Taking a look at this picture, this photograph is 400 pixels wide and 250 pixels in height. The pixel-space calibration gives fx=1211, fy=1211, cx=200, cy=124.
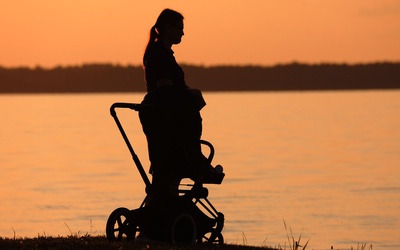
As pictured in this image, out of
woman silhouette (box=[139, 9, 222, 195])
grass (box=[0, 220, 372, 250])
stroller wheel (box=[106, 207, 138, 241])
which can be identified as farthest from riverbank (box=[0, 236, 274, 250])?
woman silhouette (box=[139, 9, 222, 195])

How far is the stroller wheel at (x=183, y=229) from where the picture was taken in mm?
10547

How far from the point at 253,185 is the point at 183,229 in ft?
56.3

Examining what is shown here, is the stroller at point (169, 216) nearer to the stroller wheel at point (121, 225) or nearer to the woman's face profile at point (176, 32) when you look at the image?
the stroller wheel at point (121, 225)

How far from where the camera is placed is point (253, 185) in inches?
1093

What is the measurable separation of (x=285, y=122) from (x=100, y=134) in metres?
13.9

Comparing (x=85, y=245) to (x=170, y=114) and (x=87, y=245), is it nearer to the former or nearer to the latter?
(x=87, y=245)

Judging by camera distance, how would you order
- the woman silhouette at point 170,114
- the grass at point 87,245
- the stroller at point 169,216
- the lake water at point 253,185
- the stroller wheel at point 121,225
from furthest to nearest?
the lake water at point 253,185
the stroller wheel at point 121,225
the stroller at point 169,216
the woman silhouette at point 170,114
the grass at point 87,245

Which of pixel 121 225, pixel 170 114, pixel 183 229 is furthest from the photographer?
pixel 121 225

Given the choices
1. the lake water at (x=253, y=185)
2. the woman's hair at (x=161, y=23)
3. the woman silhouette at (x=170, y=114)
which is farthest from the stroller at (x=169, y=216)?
the lake water at (x=253, y=185)

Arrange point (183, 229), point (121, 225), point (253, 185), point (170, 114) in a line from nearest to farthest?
1. point (170, 114)
2. point (183, 229)
3. point (121, 225)
4. point (253, 185)

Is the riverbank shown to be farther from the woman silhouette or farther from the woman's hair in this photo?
the woman's hair

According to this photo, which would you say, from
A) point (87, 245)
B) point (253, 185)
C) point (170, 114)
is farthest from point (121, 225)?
point (253, 185)

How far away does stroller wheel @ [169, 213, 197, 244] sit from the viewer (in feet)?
34.6

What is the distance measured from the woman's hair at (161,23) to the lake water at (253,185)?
2.68 meters
